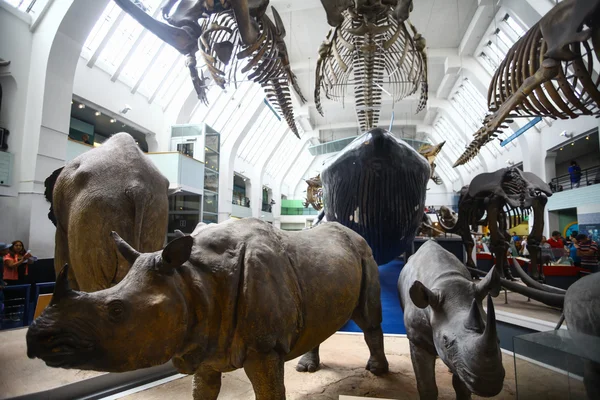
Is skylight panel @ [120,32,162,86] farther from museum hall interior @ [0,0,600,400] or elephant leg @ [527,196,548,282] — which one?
elephant leg @ [527,196,548,282]

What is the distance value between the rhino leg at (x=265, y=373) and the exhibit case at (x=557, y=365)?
55.5 inches

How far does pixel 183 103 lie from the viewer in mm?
14617

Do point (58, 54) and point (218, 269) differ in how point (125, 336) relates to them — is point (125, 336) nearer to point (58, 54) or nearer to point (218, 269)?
point (218, 269)

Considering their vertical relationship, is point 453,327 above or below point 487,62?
below

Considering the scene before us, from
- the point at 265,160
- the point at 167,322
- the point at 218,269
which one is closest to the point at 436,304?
the point at 218,269

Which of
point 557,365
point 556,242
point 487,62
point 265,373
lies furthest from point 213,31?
point 487,62

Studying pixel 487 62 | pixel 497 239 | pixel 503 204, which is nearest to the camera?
pixel 497 239

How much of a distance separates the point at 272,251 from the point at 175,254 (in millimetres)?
634

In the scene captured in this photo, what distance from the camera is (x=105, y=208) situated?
2.37 m

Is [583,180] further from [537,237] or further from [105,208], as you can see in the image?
[105,208]

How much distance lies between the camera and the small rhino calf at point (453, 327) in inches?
61.6

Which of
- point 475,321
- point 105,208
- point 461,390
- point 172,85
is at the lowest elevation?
point 461,390

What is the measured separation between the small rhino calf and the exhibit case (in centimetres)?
30

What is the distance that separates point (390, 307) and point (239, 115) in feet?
55.2
